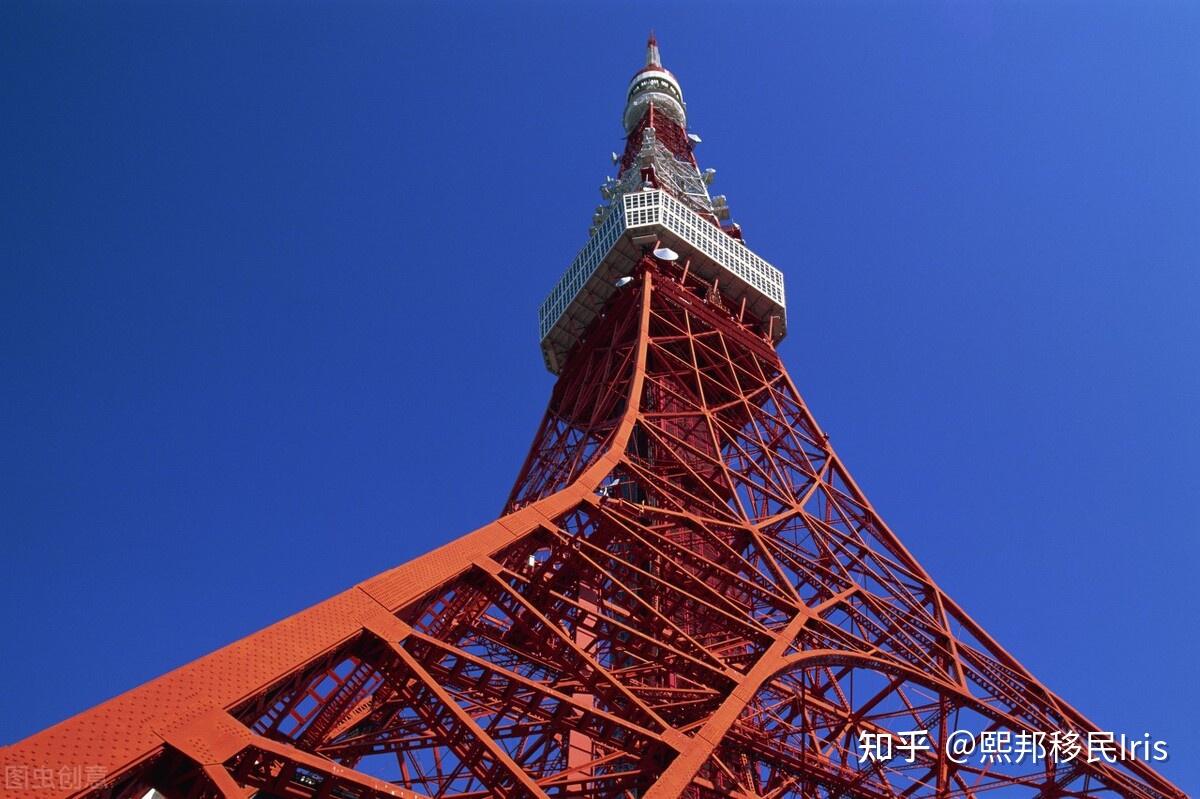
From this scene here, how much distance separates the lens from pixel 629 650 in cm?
1346

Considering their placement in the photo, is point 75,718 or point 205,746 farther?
point 205,746

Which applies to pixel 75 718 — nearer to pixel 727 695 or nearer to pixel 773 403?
pixel 727 695

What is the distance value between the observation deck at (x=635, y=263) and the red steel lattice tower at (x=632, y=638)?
0.07m

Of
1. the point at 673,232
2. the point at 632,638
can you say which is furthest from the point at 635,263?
the point at 632,638

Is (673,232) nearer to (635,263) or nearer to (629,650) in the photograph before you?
(635,263)

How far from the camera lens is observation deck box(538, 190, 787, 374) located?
82.5 ft

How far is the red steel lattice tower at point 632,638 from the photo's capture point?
320 inches

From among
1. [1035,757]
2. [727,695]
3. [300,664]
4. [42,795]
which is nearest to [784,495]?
[1035,757]

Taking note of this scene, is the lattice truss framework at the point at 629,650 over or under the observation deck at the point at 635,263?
under

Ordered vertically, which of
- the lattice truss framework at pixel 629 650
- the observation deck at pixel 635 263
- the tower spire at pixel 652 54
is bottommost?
the lattice truss framework at pixel 629 650

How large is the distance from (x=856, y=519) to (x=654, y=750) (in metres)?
10.5

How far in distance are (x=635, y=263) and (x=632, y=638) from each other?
12.9 meters

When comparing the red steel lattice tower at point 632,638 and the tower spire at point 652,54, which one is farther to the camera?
the tower spire at point 652,54

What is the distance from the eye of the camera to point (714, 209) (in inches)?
1179
